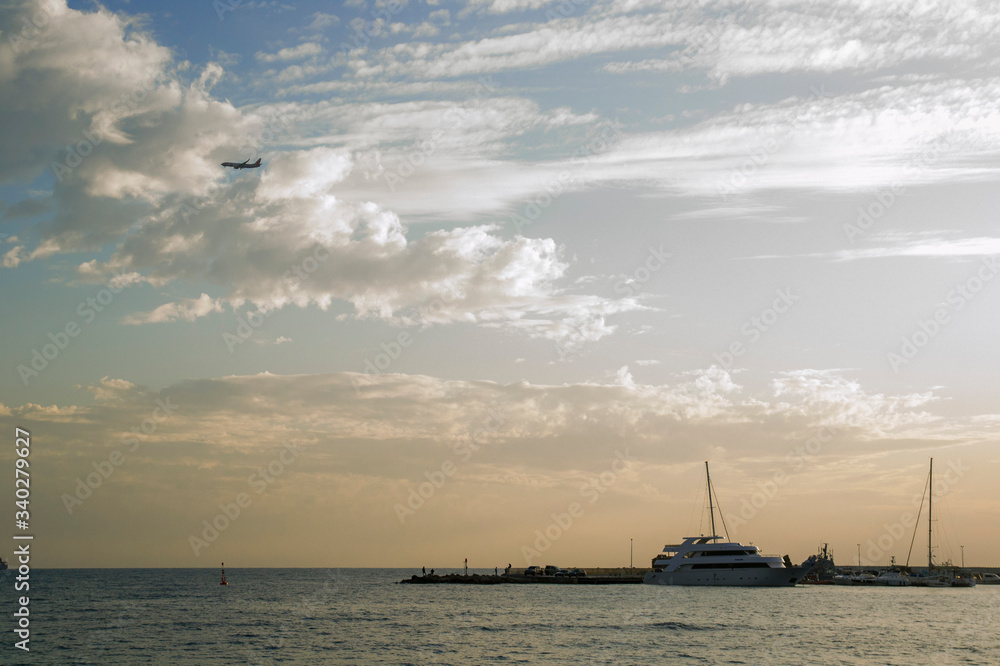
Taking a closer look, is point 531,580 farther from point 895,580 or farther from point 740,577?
point 895,580

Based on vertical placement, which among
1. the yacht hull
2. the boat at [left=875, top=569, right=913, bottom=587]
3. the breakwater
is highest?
the yacht hull

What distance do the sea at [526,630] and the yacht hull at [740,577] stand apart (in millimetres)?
1852

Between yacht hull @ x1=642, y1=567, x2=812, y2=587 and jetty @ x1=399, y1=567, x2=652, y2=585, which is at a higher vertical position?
yacht hull @ x1=642, y1=567, x2=812, y2=587

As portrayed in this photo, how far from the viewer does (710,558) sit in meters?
95.4

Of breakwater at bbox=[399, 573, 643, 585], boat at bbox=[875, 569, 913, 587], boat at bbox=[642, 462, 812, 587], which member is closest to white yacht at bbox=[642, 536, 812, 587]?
boat at bbox=[642, 462, 812, 587]

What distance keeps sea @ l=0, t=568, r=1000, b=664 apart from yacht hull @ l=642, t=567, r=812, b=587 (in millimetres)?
1852

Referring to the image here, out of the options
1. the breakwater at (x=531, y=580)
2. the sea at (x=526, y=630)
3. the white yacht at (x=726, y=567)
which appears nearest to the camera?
the sea at (x=526, y=630)

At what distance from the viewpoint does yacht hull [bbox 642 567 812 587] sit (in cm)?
9475

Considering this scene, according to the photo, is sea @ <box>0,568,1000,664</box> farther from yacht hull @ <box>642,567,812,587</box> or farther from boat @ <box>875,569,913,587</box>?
boat @ <box>875,569,913,587</box>

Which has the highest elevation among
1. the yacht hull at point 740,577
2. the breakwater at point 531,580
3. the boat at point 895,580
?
the yacht hull at point 740,577

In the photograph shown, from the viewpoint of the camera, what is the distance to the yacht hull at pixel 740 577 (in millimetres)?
94750

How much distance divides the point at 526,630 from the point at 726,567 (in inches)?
1751

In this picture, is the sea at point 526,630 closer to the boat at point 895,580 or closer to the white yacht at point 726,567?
the white yacht at point 726,567

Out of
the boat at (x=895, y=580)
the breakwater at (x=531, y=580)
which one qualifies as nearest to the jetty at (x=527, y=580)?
the breakwater at (x=531, y=580)
